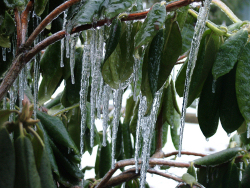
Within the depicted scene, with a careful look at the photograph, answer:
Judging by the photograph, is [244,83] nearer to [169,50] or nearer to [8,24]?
[169,50]

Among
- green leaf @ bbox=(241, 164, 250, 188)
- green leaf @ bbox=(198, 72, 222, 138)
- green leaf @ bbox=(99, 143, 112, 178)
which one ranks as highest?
green leaf @ bbox=(198, 72, 222, 138)

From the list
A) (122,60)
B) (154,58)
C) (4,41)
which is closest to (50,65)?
(4,41)

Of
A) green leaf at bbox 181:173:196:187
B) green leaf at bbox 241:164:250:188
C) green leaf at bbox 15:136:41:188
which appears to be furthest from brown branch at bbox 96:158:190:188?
green leaf at bbox 15:136:41:188

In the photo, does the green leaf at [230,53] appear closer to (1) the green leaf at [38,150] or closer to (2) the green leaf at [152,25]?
(2) the green leaf at [152,25]

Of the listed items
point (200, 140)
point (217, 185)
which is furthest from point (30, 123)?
point (200, 140)

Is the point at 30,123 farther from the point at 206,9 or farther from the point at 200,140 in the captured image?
the point at 200,140

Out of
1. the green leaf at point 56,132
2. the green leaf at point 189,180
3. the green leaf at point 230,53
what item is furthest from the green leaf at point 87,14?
the green leaf at point 189,180

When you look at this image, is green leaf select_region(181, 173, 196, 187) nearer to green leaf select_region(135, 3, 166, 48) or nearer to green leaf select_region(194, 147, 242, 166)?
green leaf select_region(194, 147, 242, 166)
